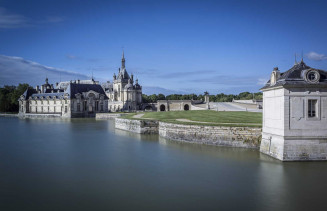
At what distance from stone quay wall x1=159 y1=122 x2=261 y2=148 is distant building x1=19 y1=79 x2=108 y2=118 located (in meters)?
40.0

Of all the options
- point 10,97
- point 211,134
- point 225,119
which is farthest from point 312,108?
point 10,97

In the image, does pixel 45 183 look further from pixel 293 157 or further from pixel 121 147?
pixel 293 157

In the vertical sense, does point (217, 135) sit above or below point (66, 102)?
below

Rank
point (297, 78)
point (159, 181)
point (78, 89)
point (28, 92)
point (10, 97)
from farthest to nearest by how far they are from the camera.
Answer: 1. point (10, 97)
2. point (28, 92)
3. point (78, 89)
4. point (297, 78)
5. point (159, 181)

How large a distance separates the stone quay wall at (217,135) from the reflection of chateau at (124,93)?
49389 millimetres

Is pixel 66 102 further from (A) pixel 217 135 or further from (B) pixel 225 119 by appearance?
(A) pixel 217 135

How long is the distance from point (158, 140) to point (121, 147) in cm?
359

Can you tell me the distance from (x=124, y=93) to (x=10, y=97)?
88.0 ft

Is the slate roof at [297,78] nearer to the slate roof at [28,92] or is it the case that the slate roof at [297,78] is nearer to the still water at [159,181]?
the still water at [159,181]

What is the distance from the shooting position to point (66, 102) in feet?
189

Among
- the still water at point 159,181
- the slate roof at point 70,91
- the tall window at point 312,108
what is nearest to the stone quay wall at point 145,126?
the still water at point 159,181

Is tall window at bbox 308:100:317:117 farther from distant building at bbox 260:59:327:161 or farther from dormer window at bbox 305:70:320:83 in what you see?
dormer window at bbox 305:70:320:83

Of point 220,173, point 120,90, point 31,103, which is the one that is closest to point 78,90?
point 31,103

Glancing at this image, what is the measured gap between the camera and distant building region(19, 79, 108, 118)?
57000mm
